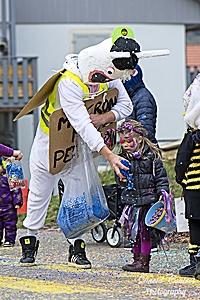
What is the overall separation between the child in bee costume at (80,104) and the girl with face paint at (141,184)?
24 centimetres

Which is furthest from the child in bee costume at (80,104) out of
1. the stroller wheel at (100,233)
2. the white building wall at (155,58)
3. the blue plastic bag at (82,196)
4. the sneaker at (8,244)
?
the white building wall at (155,58)

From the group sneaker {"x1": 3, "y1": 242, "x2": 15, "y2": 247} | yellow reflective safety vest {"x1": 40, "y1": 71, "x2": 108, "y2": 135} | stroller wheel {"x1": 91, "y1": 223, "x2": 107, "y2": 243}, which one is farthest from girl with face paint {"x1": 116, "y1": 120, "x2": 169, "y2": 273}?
sneaker {"x1": 3, "y1": 242, "x2": 15, "y2": 247}

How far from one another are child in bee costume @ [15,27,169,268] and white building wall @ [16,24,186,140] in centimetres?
1170

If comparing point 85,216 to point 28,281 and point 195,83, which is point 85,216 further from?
point 195,83

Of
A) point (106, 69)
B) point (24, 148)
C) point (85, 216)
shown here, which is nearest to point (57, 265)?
point (85, 216)

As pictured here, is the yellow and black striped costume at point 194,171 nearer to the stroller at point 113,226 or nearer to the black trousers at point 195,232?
the black trousers at point 195,232

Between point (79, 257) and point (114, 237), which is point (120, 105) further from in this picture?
point (114, 237)

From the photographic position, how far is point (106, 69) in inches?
216

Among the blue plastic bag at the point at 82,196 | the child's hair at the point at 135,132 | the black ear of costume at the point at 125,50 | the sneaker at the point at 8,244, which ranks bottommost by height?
the sneaker at the point at 8,244

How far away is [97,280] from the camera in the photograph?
5.29 m

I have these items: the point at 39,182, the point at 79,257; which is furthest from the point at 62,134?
the point at 79,257

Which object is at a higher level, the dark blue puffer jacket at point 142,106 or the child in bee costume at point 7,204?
the dark blue puffer jacket at point 142,106

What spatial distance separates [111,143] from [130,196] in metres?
0.47

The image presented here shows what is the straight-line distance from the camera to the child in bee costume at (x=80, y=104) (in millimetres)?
5375
